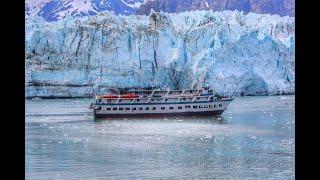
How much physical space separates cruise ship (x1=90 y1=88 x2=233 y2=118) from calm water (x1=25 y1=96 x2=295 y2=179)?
15 cm

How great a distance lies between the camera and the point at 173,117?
31.3 ft

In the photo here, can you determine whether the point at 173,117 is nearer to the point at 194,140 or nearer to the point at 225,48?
the point at 194,140

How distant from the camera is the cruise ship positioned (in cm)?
931

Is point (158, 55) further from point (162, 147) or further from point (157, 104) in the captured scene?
point (162, 147)

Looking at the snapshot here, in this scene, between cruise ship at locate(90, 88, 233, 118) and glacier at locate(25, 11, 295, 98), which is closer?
cruise ship at locate(90, 88, 233, 118)

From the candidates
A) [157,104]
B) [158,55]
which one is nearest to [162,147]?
[157,104]

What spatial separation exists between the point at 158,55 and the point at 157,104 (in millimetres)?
1509

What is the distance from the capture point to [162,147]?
7.95 metres

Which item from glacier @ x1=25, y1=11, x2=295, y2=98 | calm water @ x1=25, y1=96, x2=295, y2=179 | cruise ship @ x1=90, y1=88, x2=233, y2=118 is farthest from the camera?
glacier @ x1=25, y1=11, x2=295, y2=98

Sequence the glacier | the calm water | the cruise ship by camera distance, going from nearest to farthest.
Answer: the calm water < the cruise ship < the glacier

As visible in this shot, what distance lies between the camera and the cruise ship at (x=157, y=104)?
30.6 ft
